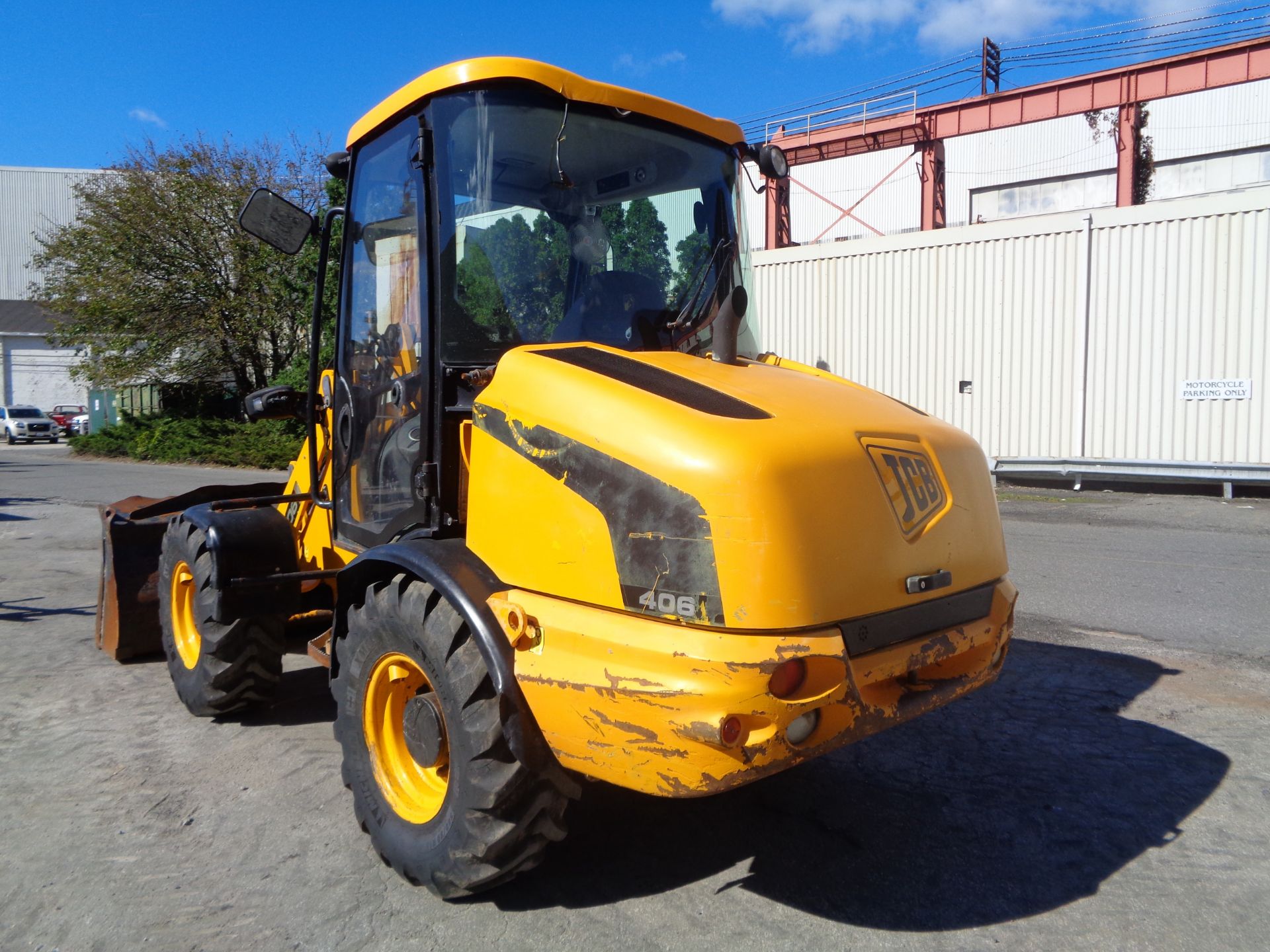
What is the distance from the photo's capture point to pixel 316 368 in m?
4.71

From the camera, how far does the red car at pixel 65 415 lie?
43875 mm

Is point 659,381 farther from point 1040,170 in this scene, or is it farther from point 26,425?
point 26,425

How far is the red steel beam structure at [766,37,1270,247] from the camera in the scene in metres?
25.5

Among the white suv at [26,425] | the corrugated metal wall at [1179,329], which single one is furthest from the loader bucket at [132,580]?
the white suv at [26,425]

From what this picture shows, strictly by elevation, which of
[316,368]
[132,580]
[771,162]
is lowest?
[132,580]

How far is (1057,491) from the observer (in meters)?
15.6

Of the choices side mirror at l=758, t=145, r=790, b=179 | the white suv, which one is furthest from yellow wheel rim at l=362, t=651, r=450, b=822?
the white suv

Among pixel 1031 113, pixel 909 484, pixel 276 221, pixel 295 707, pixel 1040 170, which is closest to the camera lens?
pixel 909 484

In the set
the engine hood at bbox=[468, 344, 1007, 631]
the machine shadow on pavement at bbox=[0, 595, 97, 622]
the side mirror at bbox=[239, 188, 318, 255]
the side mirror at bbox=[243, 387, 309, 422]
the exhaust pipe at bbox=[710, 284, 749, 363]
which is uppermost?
the side mirror at bbox=[239, 188, 318, 255]

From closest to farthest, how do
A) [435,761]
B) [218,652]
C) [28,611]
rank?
[435,761] → [218,652] → [28,611]

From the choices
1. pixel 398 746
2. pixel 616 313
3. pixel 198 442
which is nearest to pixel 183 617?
pixel 398 746

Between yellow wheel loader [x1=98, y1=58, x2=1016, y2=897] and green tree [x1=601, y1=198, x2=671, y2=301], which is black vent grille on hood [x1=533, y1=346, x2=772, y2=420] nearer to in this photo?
yellow wheel loader [x1=98, y1=58, x2=1016, y2=897]

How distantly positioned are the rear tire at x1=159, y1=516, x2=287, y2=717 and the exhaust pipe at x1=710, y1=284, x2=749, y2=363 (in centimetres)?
Answer: 243

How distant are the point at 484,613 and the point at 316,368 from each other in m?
2.29
